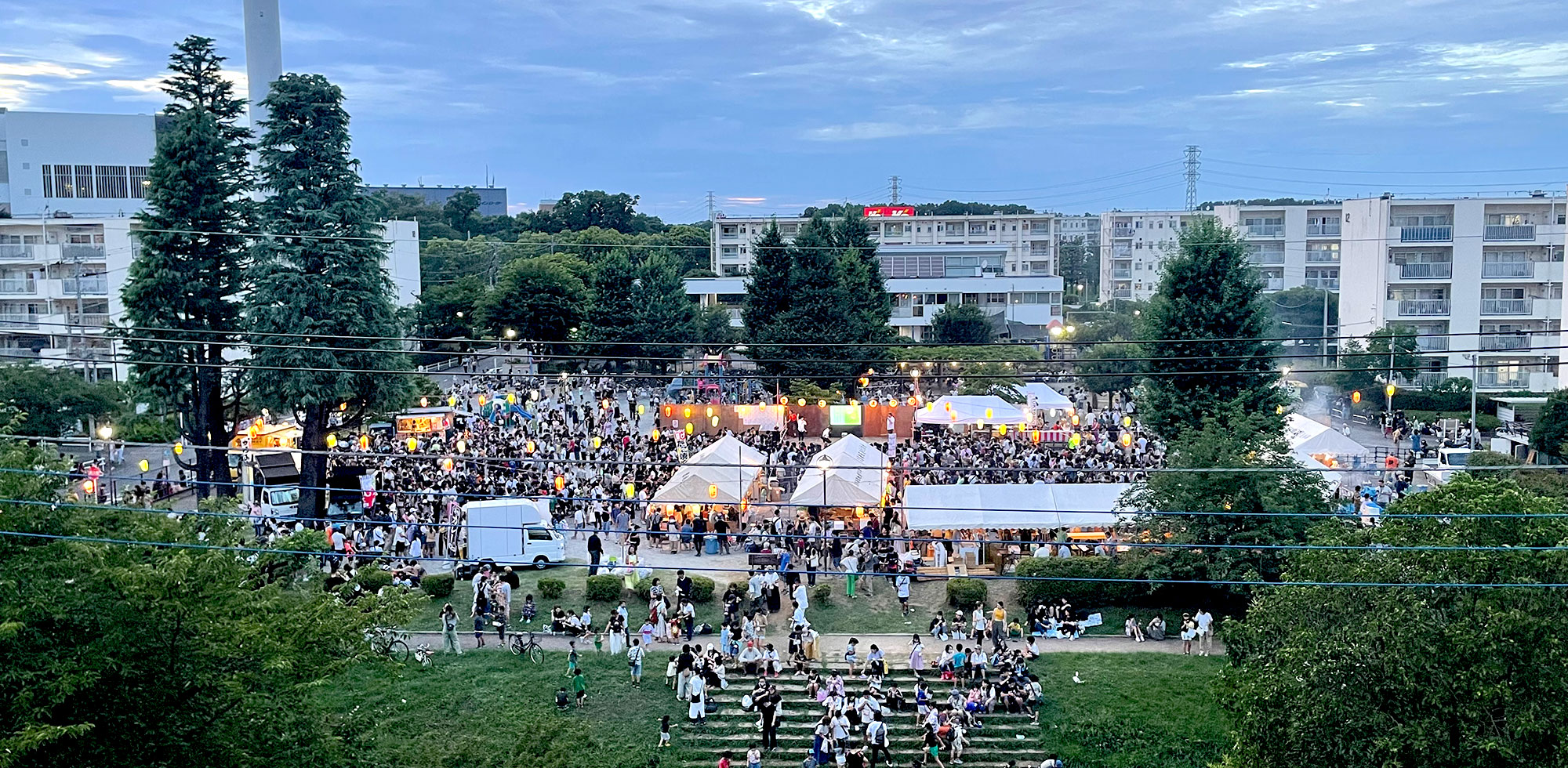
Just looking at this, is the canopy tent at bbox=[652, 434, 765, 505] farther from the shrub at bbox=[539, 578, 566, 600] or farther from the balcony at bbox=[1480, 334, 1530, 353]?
the balcony at bbox=[1480, 334, 1530, 353]

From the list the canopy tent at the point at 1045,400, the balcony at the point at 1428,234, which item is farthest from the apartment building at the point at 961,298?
the canopy tent at the point at 1045,400

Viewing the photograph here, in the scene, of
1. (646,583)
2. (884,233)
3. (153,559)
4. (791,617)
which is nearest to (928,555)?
(791,617)

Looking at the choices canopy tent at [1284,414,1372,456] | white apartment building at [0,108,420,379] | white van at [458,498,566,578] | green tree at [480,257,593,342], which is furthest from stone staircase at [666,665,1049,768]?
green tree at [480,257,593,342]

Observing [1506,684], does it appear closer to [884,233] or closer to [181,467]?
[181,467]

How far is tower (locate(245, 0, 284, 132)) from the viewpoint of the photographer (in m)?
41.2

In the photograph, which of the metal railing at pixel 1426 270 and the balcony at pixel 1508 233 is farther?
the metal railing at pixel 1426 270

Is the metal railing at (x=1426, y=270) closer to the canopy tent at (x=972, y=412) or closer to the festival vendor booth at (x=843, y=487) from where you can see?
the canopy tent at (x=972, y=412)

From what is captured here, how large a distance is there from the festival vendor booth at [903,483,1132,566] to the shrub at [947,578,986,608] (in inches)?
34.0

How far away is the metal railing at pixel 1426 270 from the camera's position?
135ft

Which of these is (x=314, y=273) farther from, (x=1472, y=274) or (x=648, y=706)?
(x=1472, y=274)

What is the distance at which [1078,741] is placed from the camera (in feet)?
51.0

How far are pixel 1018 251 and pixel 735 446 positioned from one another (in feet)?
188

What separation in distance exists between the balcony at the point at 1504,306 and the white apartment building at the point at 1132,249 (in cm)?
3653

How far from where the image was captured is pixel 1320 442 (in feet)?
79.7
